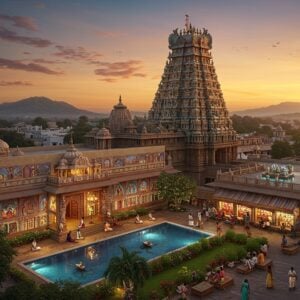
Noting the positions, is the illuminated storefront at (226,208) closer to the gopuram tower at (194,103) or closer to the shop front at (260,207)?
the shop front at (260,207)

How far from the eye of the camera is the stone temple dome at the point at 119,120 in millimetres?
55562

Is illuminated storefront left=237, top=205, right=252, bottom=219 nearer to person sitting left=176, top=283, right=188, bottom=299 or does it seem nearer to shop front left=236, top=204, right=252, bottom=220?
shop front left=236, top=204, right=252, bottom=220

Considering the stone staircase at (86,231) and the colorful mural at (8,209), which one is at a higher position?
the colorful mural at (8,209)

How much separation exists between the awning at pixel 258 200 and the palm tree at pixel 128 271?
63.5 feet

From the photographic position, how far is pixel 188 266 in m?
27.4

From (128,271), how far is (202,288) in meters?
5.19

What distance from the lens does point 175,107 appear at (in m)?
58.6

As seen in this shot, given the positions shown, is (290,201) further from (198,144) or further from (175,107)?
(175,107)

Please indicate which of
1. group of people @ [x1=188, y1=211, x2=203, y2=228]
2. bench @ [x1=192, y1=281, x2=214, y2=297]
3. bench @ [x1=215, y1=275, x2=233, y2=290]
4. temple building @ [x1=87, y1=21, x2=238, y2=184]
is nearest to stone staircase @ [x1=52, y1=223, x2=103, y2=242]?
group of people @ [x1=188, y1=211, x2=203, y2=228]

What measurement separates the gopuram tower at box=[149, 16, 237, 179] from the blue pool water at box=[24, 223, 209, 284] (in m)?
20.6

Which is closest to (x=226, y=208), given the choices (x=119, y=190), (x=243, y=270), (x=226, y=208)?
(x=226, y=208)

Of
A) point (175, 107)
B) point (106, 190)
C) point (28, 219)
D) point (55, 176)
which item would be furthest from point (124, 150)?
point (175, 107)

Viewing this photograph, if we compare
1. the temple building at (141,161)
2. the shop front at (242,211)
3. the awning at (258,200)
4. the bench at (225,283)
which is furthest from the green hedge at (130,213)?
the bench at (225,283)

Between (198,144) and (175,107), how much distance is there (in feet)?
23.3
